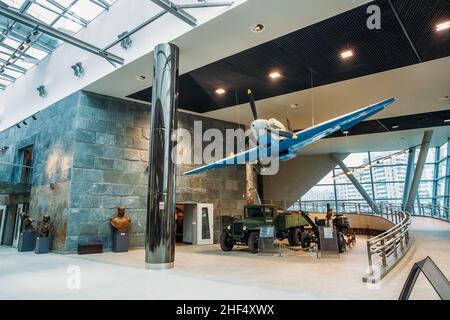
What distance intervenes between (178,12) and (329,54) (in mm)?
4751

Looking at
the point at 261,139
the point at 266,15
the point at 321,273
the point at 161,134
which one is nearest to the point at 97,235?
the point at 161,134

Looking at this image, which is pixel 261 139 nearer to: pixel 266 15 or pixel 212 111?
pixel 266 15

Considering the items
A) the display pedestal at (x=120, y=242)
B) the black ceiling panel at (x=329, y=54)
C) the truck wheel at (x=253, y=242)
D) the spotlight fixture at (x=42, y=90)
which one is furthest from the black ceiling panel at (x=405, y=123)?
the spotlight fixture at (x=42, y=90)

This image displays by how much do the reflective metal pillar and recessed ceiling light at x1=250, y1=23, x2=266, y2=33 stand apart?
2.32 meters

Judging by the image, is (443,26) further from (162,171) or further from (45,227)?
(45,227)

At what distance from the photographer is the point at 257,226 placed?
33.2 feet

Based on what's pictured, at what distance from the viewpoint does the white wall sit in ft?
28.0

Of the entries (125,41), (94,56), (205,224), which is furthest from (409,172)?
(94,56)

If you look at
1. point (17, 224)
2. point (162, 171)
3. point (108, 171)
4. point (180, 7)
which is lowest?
point (17, 224)

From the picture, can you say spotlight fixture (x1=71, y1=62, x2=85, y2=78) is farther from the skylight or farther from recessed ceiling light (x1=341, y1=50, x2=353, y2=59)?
recessed ceiling light (x1=341, y1=50, x2=353, y2=59)

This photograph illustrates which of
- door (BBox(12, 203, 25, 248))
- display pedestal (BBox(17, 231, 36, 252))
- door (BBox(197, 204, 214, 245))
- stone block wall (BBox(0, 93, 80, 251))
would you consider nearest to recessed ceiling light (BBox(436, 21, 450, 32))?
door (BBox(197, 204, 214, 245))

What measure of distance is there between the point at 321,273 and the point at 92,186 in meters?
8.60

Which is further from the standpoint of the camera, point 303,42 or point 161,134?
point 303,42

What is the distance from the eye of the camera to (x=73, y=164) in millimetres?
10867
